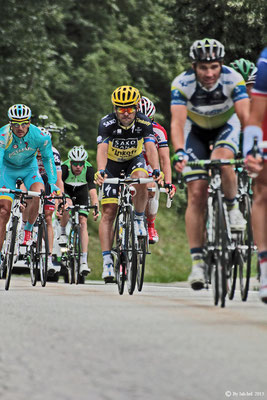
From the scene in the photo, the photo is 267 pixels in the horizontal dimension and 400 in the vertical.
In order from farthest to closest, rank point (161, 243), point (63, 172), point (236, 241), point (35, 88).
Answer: point (161, 243), point (35, 88), point (63, 172), point (236, 241)

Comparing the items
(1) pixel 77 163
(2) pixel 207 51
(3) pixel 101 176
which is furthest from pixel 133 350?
(1) pixel 77 163

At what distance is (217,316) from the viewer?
943cm

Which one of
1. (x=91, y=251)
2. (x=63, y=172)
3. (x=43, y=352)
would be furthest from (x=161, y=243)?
(x=43, y=352)

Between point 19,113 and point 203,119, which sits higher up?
point 19,113

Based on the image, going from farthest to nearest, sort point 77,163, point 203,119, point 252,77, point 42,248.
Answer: point 77,163, point 42,248, point 252,77, point 203,119

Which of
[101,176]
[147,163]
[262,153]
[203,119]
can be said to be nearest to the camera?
[262,153]

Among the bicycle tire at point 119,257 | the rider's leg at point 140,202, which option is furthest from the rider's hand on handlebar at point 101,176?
the rider's leg at point 140,202

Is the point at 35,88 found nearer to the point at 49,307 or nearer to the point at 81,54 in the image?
the point at 81,54

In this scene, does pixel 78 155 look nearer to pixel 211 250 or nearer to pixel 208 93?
pixel 208 93

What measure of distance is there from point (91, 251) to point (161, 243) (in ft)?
13.8

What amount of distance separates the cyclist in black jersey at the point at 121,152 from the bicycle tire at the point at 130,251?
0.71 ft

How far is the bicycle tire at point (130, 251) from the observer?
12.1 meters

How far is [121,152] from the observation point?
42.7 feet

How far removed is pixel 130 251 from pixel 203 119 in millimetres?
2176
